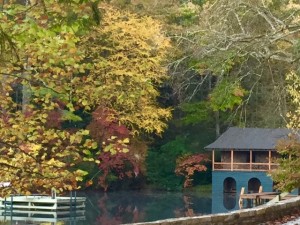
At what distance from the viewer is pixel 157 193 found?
149ft

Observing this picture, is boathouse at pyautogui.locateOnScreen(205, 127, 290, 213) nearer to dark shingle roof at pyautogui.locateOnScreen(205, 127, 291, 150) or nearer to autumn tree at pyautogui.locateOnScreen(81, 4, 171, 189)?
dark shingle roof at pyautogui.locateOnScreen(205, 127, 291, 150)

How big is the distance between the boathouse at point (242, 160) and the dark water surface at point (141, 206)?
1667 mm

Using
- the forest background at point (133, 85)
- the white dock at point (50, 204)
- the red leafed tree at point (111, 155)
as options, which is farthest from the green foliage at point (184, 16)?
the white dock at point (50, 204)

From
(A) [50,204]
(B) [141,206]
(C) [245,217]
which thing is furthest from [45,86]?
(A) [50,204]

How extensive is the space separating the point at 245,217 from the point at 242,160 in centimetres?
3447

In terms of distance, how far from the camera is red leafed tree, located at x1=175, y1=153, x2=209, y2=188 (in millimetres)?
46188

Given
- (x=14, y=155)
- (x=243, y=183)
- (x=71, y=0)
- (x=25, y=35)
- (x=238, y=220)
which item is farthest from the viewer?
(x=243, y=183)

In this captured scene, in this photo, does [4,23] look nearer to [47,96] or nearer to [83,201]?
[47,96]

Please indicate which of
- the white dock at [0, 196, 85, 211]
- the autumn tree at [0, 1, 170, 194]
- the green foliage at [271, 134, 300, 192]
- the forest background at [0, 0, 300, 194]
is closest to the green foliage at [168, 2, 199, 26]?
the forest background at [0, 0, 300, 194]

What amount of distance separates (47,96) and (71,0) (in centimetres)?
260

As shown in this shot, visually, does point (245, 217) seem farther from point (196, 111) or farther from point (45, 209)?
point (196, 111)

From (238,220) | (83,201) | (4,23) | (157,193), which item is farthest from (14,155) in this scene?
(157,193)

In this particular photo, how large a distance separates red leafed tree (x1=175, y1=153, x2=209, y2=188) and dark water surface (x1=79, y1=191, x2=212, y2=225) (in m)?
1.55

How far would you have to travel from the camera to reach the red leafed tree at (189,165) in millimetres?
46188
